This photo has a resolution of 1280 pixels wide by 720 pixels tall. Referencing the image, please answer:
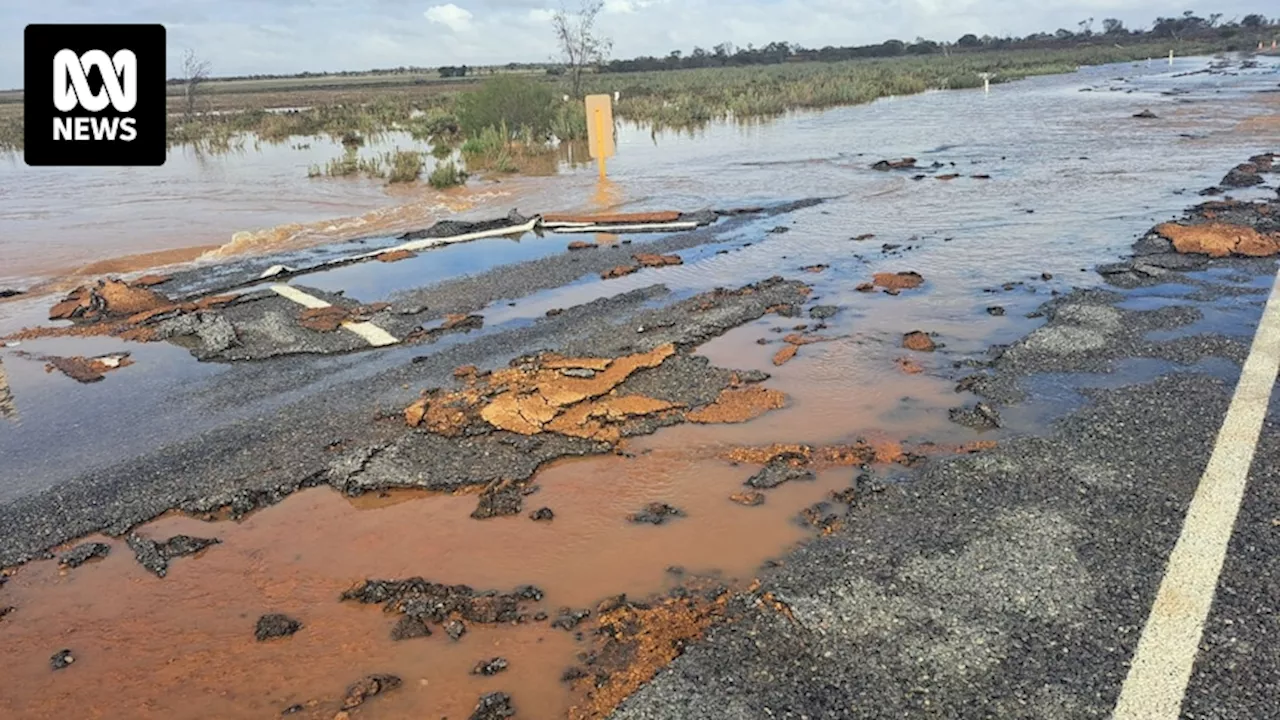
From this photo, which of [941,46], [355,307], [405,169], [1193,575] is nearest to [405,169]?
[405,169]

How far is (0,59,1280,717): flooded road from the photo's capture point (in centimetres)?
377

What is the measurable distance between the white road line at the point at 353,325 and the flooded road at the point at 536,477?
1.01ft

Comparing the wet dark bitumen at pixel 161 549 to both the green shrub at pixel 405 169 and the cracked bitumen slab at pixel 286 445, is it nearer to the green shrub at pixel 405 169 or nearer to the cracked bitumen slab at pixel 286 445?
the cracked bitumen slab at pixel 286 445

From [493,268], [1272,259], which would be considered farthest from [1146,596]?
[493,268]

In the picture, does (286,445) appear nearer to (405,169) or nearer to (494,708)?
(494,708)

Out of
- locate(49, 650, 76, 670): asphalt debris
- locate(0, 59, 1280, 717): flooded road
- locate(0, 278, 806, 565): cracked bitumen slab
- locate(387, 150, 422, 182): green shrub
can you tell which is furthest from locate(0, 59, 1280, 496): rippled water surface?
locate(49, 650, 76, 670): asphalt debris

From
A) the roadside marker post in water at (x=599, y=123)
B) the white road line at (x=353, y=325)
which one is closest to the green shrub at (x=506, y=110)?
the roadside marker post in water at (x=599, y=123)

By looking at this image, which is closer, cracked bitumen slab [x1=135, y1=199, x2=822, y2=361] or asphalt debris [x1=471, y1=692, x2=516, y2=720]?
asphalt debris [x1=471, y1=692, x2=516, y2=720]

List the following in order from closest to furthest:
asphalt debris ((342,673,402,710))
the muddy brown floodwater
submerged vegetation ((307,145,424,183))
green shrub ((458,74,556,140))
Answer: asphalt debris ((342,673,402,710))
the muddy brown floodwater
submerged vegetation ((307,145,424,183))
green shrub ((458,74,556,140))

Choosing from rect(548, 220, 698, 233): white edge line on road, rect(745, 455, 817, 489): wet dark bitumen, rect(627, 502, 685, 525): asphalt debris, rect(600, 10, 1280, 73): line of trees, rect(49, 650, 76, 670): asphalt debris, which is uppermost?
rect(600, 10, 1280, 73): line of trees

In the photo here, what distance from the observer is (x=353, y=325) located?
334 inches

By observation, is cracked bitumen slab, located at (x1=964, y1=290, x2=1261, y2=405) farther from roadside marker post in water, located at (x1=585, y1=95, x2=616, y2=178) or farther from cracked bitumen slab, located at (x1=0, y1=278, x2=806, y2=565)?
roadside marker post in water, located at (x1=585, y1=95, x2=616, y2=178)

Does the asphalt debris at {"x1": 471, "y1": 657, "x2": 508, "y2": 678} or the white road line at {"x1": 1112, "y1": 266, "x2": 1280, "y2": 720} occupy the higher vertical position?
the white road line at {"x1": 1112, "y1": 266, "x2": 1280, "y2": 720}

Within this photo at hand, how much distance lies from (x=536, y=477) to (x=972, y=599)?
262 centimetres
